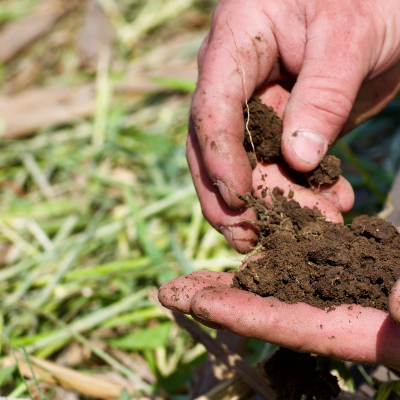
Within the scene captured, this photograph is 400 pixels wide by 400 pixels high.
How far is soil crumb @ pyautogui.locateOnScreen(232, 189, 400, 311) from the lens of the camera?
1260 mm

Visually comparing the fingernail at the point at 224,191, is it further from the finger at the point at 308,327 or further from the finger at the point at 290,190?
the finger at the point at 308,327

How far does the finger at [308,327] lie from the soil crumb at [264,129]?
0.67 meters

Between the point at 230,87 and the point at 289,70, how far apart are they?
15.7 inches

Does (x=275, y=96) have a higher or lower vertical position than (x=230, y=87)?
lower

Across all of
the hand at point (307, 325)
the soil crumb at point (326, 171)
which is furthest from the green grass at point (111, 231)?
the soil crumb at point (326, 171)

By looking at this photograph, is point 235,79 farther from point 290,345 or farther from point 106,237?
point 106,237

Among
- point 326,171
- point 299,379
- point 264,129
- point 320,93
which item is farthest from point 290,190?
point 299,379

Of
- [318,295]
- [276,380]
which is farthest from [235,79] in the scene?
[276,380]

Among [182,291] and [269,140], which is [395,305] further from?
[269,140]

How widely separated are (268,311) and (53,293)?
6.17 feet

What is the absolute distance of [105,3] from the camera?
19.2ft

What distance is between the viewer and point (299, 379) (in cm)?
135

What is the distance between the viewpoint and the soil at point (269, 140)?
63.6 inches

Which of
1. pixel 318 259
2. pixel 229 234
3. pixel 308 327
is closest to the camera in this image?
pixel 308 327
